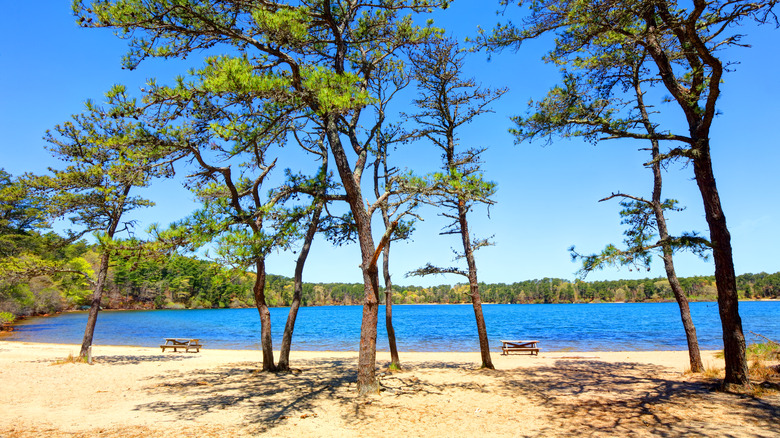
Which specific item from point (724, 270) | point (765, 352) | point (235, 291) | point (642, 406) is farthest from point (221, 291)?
point (724, 270)

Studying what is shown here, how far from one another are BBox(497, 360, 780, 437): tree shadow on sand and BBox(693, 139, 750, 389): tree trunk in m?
0.60

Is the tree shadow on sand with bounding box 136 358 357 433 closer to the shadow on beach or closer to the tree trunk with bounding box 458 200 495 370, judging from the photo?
the shadow on beach

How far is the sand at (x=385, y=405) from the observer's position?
6004 mm

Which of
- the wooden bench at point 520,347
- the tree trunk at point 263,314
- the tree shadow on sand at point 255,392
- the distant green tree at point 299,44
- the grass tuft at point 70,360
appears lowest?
the wooden bench at point 520,347

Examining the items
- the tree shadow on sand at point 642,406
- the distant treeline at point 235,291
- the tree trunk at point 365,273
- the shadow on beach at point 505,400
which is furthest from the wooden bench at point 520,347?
the distant treeline at point 235,291

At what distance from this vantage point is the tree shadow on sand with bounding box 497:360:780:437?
579 cm

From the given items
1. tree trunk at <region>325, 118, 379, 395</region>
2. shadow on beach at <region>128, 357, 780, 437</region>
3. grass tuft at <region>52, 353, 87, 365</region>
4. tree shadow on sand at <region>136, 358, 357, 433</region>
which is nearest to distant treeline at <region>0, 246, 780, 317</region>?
grass tuft at <region>52, 353, 87, 365</region>

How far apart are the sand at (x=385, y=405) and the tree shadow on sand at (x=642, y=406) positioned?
2 cm

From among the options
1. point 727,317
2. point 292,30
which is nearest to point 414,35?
point 292,30

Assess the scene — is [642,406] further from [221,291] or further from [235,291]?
[221,291]

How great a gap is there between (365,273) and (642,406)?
217 inches

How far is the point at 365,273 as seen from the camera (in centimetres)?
820

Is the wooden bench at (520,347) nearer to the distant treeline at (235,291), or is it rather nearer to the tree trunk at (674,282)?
the tree trunk at (674,282)

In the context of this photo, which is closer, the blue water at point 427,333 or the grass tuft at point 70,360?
the grass tuft at point 70,360
